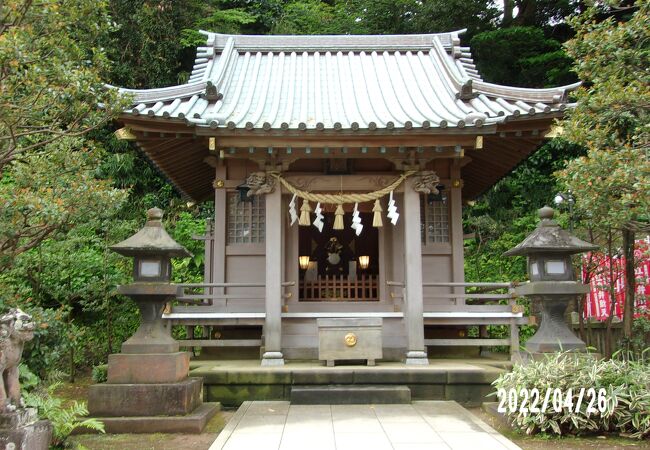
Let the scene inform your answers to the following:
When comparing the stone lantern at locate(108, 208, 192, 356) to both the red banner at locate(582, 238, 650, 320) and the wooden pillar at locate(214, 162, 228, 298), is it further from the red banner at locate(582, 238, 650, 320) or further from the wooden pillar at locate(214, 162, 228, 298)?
the red banner at locate(582, 238, 650, 320)

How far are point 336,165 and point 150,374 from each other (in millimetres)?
4889

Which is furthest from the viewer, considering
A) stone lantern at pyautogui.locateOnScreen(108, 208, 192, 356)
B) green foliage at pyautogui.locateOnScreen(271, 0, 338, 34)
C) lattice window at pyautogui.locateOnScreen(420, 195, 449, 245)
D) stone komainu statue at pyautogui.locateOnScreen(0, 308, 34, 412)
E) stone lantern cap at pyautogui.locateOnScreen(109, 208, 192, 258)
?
green foliage at pyautogui.locateOnScreen(271, 0, 338, 34)

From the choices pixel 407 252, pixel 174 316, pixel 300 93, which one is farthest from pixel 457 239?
pixel 174 316

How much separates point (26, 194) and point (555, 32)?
68.0ft

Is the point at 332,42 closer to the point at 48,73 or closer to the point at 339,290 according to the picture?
the point at 339,290

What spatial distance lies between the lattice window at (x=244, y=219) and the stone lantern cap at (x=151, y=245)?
9.08 feet

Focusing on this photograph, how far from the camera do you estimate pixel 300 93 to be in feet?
34.8

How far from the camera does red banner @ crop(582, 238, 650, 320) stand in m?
10.9

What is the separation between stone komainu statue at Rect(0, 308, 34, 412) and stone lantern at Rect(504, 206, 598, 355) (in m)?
5.77

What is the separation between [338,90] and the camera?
35.3 feet

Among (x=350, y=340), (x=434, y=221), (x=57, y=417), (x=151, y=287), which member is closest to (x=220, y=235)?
(x=151, y=287)

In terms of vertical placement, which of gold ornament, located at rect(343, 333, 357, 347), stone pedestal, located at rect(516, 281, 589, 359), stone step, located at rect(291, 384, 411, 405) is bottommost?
stone step, located at rect(291, 384, 411, 405)

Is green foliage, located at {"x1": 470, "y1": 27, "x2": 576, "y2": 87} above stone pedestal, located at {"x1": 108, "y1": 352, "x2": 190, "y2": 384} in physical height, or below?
above
